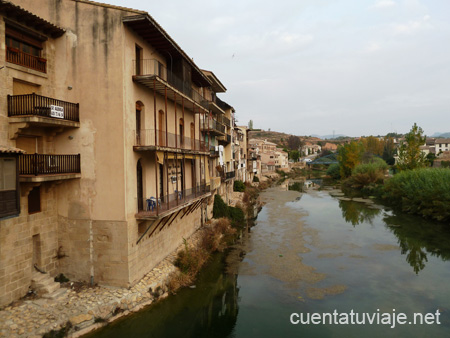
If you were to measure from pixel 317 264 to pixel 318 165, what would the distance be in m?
103

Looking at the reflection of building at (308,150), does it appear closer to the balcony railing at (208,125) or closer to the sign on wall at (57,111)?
the balcony railing at (208,125)

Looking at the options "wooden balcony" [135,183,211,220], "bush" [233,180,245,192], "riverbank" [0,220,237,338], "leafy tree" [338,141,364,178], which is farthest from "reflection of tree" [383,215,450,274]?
"leafy tree" [338,141,364,178]

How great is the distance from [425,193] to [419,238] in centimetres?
894

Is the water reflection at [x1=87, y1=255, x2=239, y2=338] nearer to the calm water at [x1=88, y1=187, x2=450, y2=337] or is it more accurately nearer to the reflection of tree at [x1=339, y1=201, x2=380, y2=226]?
the calm water at [x1=88, y1=187, x2=450, y2=337]

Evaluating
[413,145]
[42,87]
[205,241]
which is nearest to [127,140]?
[42,87]

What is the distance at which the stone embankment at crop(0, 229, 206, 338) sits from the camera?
9844 mm

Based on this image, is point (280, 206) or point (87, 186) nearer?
point (87, 186)

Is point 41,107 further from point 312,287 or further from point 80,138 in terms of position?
point 312,287

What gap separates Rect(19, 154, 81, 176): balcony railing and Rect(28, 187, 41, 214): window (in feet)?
3.67

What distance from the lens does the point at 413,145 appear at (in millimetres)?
44281

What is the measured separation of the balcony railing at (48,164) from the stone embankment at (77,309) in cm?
474

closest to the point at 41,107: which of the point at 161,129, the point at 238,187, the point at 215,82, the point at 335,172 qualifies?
the point at 161,129

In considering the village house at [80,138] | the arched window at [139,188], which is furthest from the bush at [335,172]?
the village house at [80,138]

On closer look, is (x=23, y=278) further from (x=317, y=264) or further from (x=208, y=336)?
(x=317, y=264)
